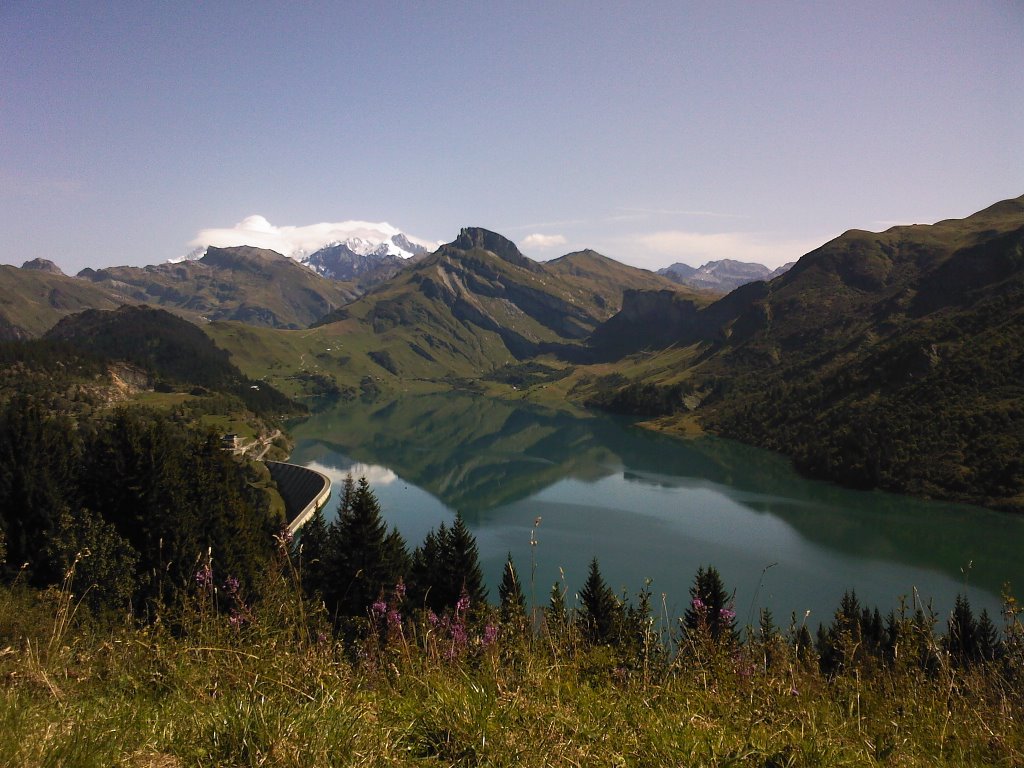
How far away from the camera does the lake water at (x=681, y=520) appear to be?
4972 cm

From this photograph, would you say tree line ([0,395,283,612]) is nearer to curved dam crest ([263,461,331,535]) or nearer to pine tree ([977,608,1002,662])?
pine tree ([977,608,1002,662])

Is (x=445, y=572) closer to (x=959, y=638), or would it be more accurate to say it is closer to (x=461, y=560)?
(x=461, y=560)

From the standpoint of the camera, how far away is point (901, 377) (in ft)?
392

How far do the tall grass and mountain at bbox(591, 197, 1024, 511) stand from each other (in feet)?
297

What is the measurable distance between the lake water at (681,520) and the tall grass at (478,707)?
1167 cm

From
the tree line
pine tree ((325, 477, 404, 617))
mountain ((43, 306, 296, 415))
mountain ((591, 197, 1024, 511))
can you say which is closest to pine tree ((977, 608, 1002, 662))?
the tree line

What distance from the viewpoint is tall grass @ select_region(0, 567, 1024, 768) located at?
3059mm

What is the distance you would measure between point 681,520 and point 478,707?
70593 mm

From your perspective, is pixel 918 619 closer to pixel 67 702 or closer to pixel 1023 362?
pixel 67 702

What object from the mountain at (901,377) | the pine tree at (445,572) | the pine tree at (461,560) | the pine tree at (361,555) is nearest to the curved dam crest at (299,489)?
the pine tree at (361,555)

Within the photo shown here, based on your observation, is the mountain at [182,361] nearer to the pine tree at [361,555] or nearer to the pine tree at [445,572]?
the pine tree at [361,555]

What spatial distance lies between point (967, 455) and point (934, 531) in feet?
92.0

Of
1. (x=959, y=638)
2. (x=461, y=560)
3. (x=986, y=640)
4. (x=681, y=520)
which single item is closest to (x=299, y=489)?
(x=681, y=520)

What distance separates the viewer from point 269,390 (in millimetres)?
185500
